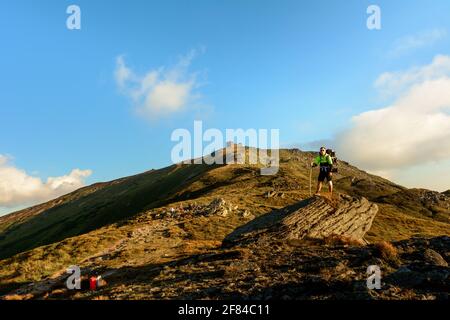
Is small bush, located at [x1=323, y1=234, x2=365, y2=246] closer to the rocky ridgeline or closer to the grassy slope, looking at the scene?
the grassy slope

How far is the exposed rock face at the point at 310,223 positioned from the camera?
31797 millimetres

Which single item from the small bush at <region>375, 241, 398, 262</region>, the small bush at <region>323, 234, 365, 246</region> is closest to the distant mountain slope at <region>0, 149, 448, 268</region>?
the small bush at <region>323, 234, 365, 246</region>

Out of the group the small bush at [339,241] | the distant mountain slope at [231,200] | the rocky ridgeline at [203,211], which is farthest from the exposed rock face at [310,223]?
the distant mountain slope at [231,200]

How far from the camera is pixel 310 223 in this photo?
108 feet

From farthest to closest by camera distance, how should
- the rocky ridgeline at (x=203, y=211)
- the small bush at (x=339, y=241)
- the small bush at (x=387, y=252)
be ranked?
the rocky ridgeline at (x=203, y=211) < the small bush at (x=339, y=241) < the small bush at (x=387, y=252)

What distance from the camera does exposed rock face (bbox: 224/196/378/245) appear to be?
31797 mm

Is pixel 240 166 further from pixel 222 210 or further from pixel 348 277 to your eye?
pixel 348 277

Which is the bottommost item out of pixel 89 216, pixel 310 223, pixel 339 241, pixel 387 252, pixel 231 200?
pixel 387 252

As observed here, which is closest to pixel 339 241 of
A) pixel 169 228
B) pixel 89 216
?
pixel 169 228

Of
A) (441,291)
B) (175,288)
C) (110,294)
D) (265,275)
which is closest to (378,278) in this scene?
(441,291)

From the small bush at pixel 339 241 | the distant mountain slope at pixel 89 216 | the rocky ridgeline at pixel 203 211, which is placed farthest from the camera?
the distant mountain slope at pixel 89 216

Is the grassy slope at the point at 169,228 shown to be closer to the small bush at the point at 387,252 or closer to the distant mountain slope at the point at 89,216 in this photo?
the distant mountain slope at the point at 89,216

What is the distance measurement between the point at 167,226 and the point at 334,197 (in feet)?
88.9

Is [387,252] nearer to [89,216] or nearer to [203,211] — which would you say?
Answer: [203,211]
